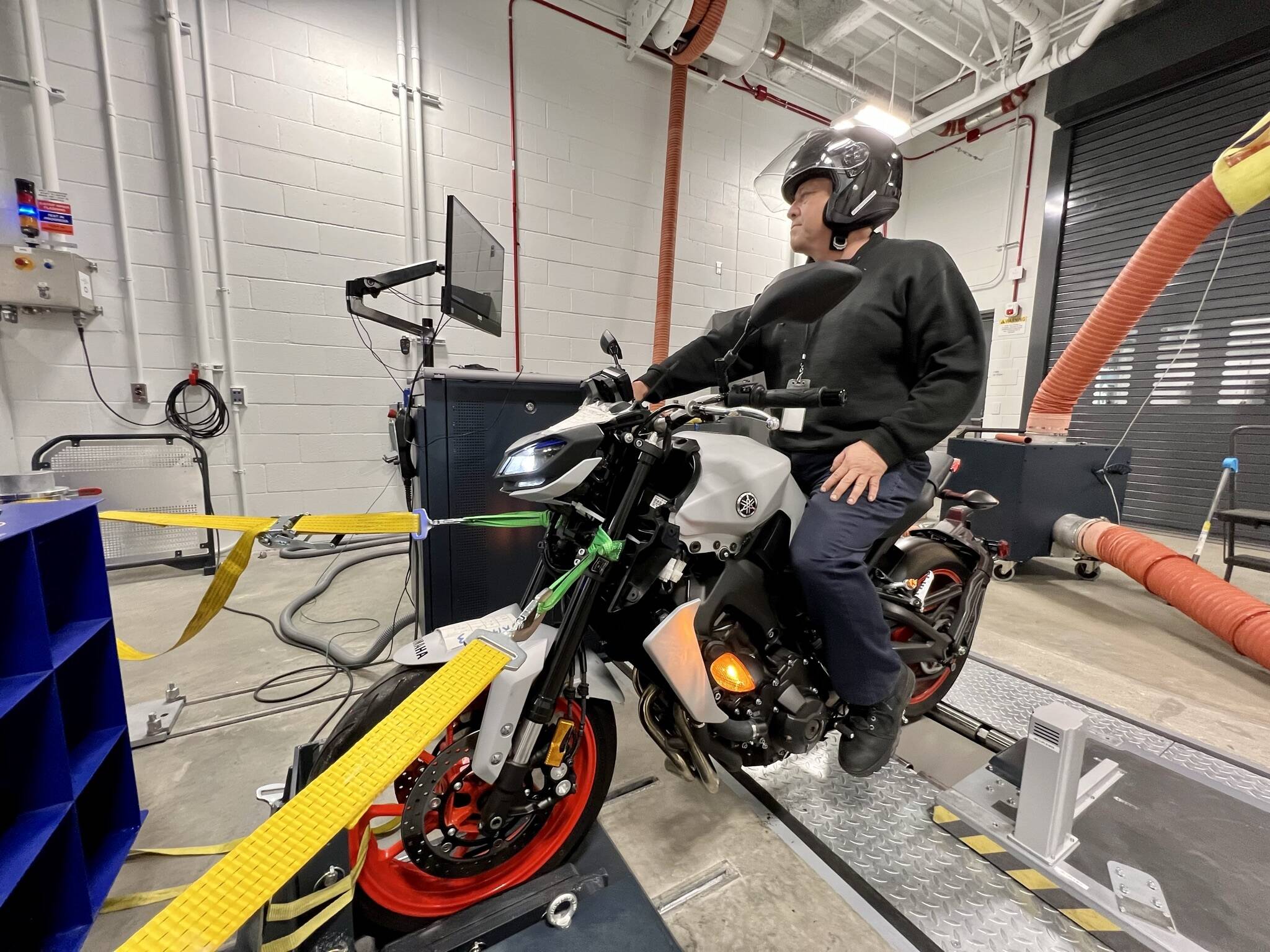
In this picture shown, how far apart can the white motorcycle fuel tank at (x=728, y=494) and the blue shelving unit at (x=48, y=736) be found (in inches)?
48.6

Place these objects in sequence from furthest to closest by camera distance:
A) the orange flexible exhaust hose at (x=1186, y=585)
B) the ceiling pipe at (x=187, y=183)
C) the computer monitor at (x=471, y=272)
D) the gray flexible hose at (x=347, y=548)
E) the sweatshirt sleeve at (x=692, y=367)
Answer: the gray flexible hose at (x=347, y=548)
the ceiling pipe at (x=187, y=183)
the orange flexible exhaust hose at (x=1186, y=585)
the computer monitor at (x=471, y=272)
the sweatshirt sleeve at (x=692, y=367)

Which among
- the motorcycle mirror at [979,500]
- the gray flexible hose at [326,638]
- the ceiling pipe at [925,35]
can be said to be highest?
the ceiling pipe at [925,35]

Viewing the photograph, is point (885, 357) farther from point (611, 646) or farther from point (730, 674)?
point (611, 646)

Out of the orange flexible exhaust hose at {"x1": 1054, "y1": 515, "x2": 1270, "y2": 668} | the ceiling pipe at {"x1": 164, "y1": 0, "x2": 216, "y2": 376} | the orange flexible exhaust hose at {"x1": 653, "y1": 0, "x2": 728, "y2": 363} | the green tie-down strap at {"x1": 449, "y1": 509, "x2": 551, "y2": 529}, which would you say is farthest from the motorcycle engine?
the ceiling pipe at {"x1": 164, "y1": 0, "x2": 216, "y2": 376}

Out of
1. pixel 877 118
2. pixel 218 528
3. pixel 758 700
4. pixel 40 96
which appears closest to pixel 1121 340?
pixel 877 118

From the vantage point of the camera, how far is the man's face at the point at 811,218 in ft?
4.63

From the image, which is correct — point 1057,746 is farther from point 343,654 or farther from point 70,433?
point 70,433

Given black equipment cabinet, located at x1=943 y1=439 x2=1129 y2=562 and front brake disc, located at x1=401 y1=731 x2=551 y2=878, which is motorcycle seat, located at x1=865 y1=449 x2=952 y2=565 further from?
black equipment cabinet, located at x1=943 y1=439 x2=1129 y2=562

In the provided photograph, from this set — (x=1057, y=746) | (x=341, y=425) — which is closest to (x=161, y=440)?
(x=341, y=425)

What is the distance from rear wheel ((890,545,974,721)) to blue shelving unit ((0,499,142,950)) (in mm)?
2012

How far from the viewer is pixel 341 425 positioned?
151 inches

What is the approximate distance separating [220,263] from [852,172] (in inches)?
155

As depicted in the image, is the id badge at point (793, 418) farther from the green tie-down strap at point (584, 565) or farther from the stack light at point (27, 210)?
the stack light at point (27, 210)

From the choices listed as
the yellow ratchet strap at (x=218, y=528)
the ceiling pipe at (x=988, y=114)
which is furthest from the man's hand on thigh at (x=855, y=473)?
the ceiling pipe at (x=988, y=114)
